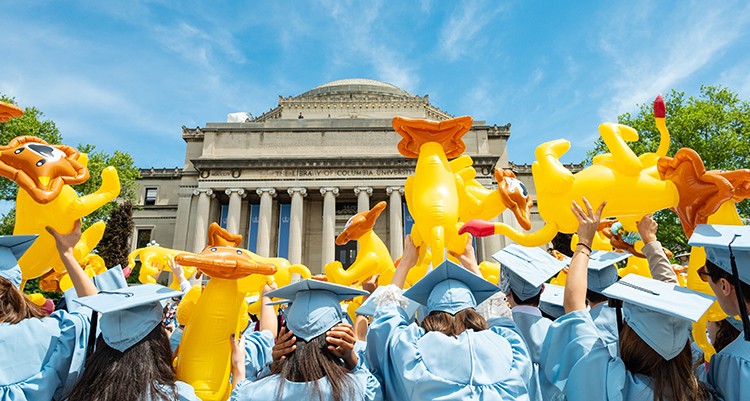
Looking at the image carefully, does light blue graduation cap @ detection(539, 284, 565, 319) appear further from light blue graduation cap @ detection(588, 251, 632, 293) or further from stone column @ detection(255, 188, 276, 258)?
stone column @ detection(255, 188, 276, 258)

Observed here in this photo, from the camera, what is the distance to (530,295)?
142 inches

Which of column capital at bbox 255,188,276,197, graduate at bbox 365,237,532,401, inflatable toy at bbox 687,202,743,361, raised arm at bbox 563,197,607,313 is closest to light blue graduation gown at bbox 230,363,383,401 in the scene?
graduate at bbox 365,237,532,401

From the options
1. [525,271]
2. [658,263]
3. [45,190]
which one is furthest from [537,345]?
[45,190]

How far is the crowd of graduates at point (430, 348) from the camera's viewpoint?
2467 millimetres

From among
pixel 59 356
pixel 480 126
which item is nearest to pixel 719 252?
pixel 59 356

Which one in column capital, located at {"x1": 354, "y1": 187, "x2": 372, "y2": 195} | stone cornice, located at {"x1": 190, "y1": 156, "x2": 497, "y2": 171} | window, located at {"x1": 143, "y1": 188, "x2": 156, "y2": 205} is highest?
stone cornice, located at {"x1": 190, "y1": 156, "x2": 497, "y2": 171}

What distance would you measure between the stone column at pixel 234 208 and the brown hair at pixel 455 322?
1288 inches

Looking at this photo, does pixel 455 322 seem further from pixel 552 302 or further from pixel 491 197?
pixel 491 197

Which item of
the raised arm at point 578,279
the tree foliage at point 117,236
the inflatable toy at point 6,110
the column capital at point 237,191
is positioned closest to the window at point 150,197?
the tree foliage at point 117,236

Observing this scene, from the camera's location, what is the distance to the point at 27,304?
9.80 ft

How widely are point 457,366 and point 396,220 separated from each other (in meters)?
31.5

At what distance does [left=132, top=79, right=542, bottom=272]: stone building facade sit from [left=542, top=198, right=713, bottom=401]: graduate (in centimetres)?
3052

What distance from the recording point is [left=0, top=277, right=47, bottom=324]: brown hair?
2.85 meters

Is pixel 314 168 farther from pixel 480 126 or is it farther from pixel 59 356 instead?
pixel 59 356
